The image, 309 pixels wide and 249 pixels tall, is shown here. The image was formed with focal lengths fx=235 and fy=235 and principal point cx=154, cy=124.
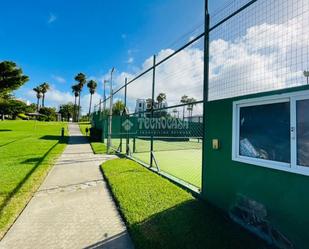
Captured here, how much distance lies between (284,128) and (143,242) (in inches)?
79.9

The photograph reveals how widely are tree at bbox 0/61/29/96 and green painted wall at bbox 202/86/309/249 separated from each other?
31662mm

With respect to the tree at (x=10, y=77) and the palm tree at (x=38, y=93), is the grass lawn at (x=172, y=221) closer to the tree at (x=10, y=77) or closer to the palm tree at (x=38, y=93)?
the tree at (x=10, y=77)

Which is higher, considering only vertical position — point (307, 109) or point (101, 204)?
point (307, 109)

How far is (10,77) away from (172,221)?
3244cm

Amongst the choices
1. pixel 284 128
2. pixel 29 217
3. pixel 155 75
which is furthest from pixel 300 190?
pixel 155 75

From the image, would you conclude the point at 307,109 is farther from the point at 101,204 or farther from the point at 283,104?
the point at 101,204

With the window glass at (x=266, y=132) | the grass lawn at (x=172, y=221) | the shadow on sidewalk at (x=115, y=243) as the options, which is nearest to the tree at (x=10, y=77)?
the grass lawn at (x=172, y=221)

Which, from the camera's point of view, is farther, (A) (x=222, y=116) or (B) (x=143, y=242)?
(A) (x=222, y=116)

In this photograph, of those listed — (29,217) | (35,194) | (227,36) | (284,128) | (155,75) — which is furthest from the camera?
(155,75)

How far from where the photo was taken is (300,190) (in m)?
2.38

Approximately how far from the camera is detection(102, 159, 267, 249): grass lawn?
2.62 m

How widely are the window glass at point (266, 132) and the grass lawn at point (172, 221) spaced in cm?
98

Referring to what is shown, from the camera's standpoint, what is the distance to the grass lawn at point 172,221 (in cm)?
262

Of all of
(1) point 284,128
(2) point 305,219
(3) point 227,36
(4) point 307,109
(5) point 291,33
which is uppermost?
(3) point 227,36
